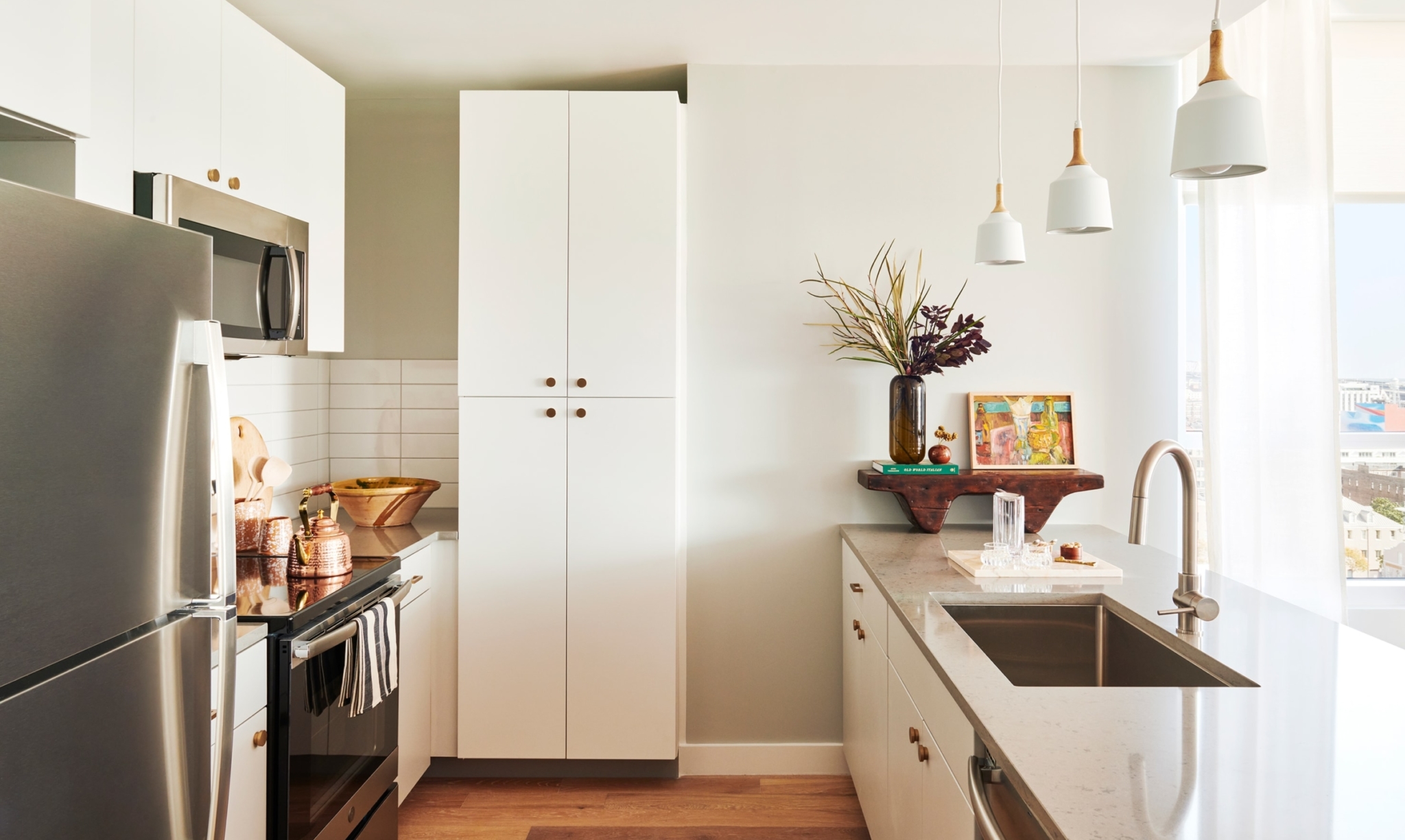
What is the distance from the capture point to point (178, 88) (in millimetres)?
1962

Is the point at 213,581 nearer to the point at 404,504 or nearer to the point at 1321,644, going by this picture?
the point at 404,504

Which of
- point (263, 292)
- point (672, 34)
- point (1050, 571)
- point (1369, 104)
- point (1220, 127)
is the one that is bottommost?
point (1050, 571)

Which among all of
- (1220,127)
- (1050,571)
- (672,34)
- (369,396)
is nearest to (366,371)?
(369,396)

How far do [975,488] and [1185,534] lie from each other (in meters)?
1.01

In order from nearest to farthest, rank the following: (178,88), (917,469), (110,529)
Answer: (110,529), (178,88), (917,469)

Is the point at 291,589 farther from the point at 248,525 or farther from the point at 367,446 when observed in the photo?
the point at 367,446

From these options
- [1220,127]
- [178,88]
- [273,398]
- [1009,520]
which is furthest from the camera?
[273,398]

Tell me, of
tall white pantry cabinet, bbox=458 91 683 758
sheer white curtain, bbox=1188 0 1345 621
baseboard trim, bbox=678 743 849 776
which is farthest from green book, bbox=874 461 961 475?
baseboard trim, bbox=678 743 849 776

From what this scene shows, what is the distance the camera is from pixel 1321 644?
5.14 feet

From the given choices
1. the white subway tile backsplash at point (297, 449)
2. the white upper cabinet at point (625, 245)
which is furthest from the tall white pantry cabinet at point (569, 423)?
the white subway tile backsplash at point (297, 449)

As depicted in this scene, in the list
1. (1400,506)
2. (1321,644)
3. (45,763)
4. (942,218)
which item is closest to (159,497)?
(45,763)

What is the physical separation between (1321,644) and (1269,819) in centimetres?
81

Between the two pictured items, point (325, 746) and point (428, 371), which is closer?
point (325, 746)

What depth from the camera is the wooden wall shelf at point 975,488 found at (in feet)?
8.98
